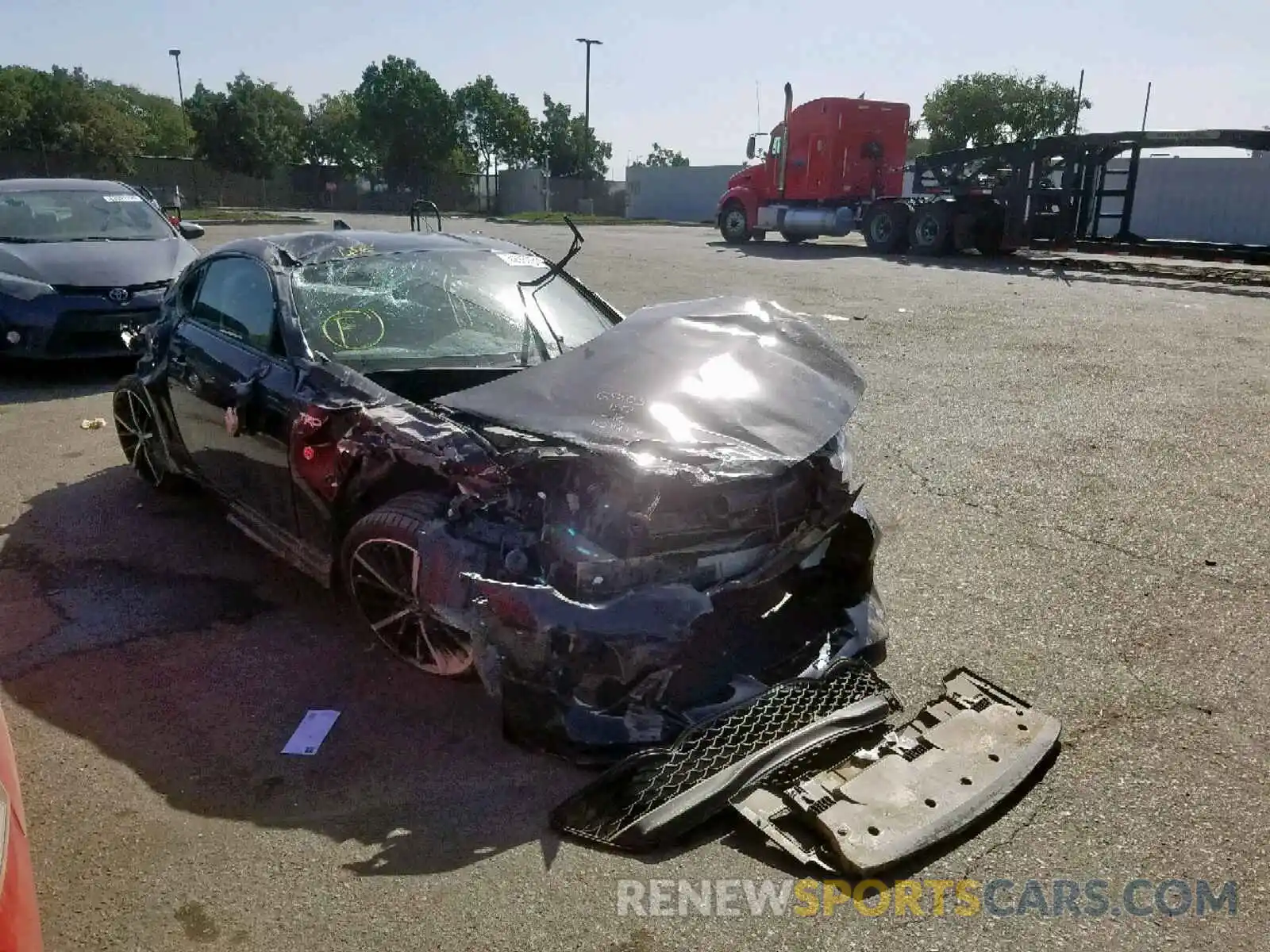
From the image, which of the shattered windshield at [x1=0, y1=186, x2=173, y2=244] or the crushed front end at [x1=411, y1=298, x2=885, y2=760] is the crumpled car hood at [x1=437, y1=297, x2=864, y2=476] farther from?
the shattered windshield at [x1=0, y1=186, x2=173, y2=244]

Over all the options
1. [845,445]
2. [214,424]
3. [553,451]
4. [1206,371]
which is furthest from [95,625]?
[1206,371]

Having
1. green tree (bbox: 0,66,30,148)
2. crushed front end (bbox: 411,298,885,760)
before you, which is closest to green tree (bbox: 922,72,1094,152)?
green tree (bbox: 0,66,30,148)

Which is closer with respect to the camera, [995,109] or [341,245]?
[341,245]

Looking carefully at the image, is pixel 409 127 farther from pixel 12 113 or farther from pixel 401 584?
pixel 401 584

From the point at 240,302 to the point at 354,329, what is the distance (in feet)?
2.69

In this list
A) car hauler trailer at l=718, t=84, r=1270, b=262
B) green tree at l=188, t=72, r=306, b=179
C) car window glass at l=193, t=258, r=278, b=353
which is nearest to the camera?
car window glass at l=193, t=258, r=278, b=353

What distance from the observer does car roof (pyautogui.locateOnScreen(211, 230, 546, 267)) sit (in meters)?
4.70

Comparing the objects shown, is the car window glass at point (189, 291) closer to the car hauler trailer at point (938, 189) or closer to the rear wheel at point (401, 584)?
the rear wheel at point (401, 584)

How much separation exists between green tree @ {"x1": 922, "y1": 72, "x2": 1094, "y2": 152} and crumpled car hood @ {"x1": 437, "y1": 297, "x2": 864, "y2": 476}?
197 ft

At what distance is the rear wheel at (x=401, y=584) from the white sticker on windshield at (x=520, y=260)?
189 cm

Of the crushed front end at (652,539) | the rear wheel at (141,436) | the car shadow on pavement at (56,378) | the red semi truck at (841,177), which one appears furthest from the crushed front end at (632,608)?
the red semi truck at (841,177)

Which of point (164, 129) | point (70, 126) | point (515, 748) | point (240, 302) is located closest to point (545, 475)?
point (515, 748)

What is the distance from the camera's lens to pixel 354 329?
4.32m

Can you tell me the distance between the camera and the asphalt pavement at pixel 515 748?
254cm
